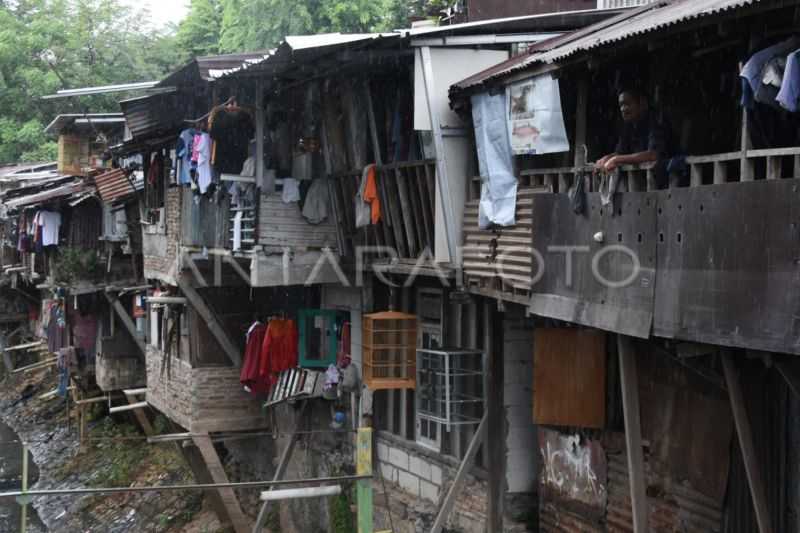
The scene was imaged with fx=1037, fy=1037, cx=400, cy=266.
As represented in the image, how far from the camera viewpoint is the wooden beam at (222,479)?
662 inches

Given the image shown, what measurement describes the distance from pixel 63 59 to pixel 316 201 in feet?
89.5

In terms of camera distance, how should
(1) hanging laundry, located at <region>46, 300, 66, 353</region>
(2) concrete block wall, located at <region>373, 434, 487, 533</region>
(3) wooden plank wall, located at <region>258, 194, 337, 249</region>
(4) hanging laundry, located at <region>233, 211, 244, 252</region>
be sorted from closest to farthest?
(2) concrete block wall, located at <region>373, 434, 487, 533</region> < (3) wooden plank wall, located at <region>258, 194, 337, 249</region> < (4) hanging laundry, located at <region>233, 211, 244, 252</region> < (1) hanging laundry, located at <region>46, 300, 66, 353</region>

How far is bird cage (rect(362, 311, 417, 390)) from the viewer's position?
1338cm

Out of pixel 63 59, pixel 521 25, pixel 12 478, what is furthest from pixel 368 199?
pixel 63 59

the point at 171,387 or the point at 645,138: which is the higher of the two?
the point at 645,138

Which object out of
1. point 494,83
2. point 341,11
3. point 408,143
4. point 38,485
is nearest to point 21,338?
point 38,485

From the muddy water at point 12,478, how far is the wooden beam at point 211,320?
30.6 ft

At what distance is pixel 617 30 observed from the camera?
8.82 m

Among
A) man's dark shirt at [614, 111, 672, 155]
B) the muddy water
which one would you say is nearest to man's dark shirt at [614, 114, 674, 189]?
man's dark shirt at [614, 111, 672, 155]

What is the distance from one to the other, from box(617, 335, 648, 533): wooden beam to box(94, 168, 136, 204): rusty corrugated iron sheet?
585 inches

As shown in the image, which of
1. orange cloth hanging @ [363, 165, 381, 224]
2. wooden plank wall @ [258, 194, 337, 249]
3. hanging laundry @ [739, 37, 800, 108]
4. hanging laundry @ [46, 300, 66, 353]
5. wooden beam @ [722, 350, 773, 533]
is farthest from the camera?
hanging laundry @ [46, 300, 66, 353]

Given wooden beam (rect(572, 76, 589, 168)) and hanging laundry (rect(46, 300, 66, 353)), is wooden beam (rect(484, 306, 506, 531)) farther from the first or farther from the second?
hanging laundry (rect(46, 300, 66, 353))

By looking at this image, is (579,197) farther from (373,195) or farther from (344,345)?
(344,345)

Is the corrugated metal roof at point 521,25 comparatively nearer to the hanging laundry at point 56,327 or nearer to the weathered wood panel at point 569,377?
the weathered wood panel at point 569,377
